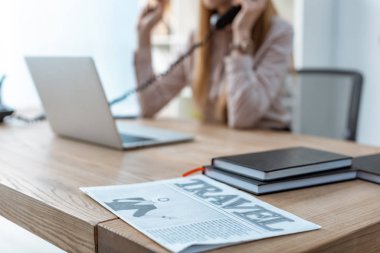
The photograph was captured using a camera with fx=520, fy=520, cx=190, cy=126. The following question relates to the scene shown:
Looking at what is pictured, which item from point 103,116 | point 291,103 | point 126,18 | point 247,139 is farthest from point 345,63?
point 103,116

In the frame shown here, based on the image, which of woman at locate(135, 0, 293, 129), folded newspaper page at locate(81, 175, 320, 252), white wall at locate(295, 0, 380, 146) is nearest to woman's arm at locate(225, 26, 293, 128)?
woman at locate(135, 0, 293, 129)

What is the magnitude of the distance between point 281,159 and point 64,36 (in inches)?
80.8

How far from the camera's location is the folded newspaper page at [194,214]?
1.90ft

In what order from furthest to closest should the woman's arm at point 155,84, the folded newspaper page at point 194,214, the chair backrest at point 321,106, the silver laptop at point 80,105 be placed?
the chair backrest at point 321,106 < the woman's arm at point 155,84 < the silver laptop at point 80,105 < the folded newspaper page at point 194,214

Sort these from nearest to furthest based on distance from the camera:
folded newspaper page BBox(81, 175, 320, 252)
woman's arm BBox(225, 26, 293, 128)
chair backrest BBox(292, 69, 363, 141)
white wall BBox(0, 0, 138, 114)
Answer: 1. folded newspaper page BBox(81, 175, 320, 252)
2. woman's arm BBox(225, 26, 293, 128)
3. white wall BBox(0, 0, 138, 114)
4. chair backrest BBox(292, 69, 363, 141)

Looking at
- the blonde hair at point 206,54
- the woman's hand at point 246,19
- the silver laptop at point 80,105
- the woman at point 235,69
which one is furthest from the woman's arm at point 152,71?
the silver laptop at point 80,105

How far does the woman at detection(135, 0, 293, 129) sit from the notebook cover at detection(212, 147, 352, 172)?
589mm

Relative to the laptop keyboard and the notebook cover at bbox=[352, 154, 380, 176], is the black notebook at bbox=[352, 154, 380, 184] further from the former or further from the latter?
the laptop keyboard

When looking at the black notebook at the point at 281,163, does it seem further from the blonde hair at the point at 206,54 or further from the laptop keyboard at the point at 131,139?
the blonde hair at the point at 206,54

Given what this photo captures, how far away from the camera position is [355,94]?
5.78ft

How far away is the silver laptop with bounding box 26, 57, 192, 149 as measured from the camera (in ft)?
3.63

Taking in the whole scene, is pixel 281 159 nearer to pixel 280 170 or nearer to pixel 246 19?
pixel 280 170

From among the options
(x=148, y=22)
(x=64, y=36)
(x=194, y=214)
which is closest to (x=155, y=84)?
(x=148, y=22)

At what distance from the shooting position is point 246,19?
1533 mm
